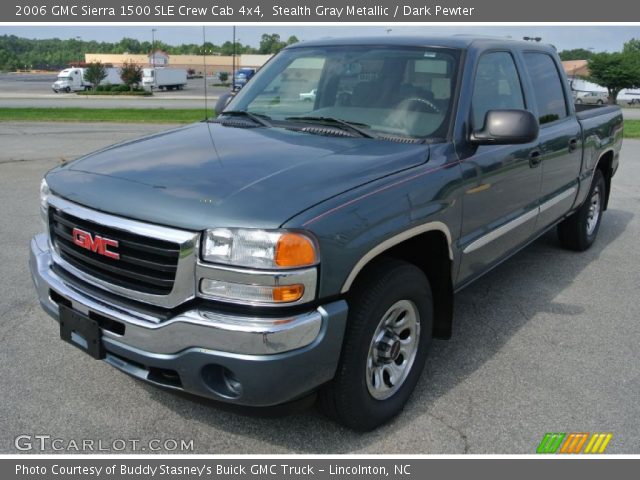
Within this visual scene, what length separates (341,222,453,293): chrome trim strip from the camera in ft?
8.37

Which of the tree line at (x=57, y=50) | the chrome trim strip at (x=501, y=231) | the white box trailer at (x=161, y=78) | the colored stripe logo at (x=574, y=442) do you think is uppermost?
the tree line at (x=57, y=50)

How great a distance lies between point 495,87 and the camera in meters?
3.94

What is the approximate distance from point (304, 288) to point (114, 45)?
568ft

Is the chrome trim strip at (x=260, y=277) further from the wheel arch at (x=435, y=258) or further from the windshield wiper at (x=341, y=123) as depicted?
the windshield wiper at (x=341, y=123)

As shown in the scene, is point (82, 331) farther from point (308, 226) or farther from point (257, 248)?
point (308, 226)

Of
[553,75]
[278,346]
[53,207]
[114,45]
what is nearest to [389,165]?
[278,346]

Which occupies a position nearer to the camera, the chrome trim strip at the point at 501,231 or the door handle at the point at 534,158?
the chrome trim strip at the point at 501,231

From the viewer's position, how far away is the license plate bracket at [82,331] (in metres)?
2.69

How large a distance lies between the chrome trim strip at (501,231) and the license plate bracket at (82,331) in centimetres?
201

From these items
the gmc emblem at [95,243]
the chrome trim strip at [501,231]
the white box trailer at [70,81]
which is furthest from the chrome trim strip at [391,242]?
the white box trailer at [70,81]

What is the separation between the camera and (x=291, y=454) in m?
2.82

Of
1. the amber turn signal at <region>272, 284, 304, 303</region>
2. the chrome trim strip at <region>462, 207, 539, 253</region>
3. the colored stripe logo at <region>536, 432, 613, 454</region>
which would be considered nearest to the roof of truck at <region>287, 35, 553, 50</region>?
the chrome trim strip at <region>462, 207, 539, 253</region>

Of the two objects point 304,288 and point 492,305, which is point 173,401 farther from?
point 492,305

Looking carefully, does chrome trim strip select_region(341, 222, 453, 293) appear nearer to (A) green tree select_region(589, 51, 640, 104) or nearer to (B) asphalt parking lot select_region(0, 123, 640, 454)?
(B) asphalt parking lot select_region(0, 123, 640, 454)
